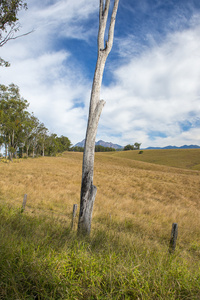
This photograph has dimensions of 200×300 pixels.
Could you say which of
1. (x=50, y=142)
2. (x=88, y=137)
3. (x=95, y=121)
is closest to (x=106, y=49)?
(x=95, y=121)

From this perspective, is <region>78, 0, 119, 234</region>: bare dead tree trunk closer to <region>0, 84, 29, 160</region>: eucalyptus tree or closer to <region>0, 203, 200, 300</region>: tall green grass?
<region>0, 203, 200, 300</region>: tall green grass

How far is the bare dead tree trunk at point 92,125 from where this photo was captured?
16.1 ft

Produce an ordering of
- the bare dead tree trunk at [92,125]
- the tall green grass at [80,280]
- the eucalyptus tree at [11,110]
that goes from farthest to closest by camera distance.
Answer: the eucalyptus tree at [11,110] → the bare dead tree trunk at [92,125] → the tall green grass at [80,280]

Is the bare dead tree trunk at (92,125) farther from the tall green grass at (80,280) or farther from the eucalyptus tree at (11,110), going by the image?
the eucalyptus tree at (11,110)

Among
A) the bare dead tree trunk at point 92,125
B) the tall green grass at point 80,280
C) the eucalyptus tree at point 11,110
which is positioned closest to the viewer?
the tall green grass at point 80,280

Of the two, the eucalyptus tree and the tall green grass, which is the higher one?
the eucalyptus tree

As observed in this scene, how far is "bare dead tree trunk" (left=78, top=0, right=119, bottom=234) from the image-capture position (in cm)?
490

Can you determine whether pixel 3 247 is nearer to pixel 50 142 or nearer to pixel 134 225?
pixel 134 225

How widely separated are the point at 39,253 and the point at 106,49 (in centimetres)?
583

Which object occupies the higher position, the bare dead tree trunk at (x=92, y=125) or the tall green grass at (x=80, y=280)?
the bare dead tree trunk at (x=92, y=125)

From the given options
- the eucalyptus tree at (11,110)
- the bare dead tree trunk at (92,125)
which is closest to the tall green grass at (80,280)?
the bare dead tree trunk at (92,125)

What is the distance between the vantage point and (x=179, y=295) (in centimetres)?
225

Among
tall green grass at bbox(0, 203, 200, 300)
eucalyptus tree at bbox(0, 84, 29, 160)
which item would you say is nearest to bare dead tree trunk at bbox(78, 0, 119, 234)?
tall green grass at bbox(0, 203, 200, 300)

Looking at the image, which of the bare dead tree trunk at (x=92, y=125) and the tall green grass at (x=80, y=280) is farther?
the bare dead tree trunk at (x=92, y=125)
